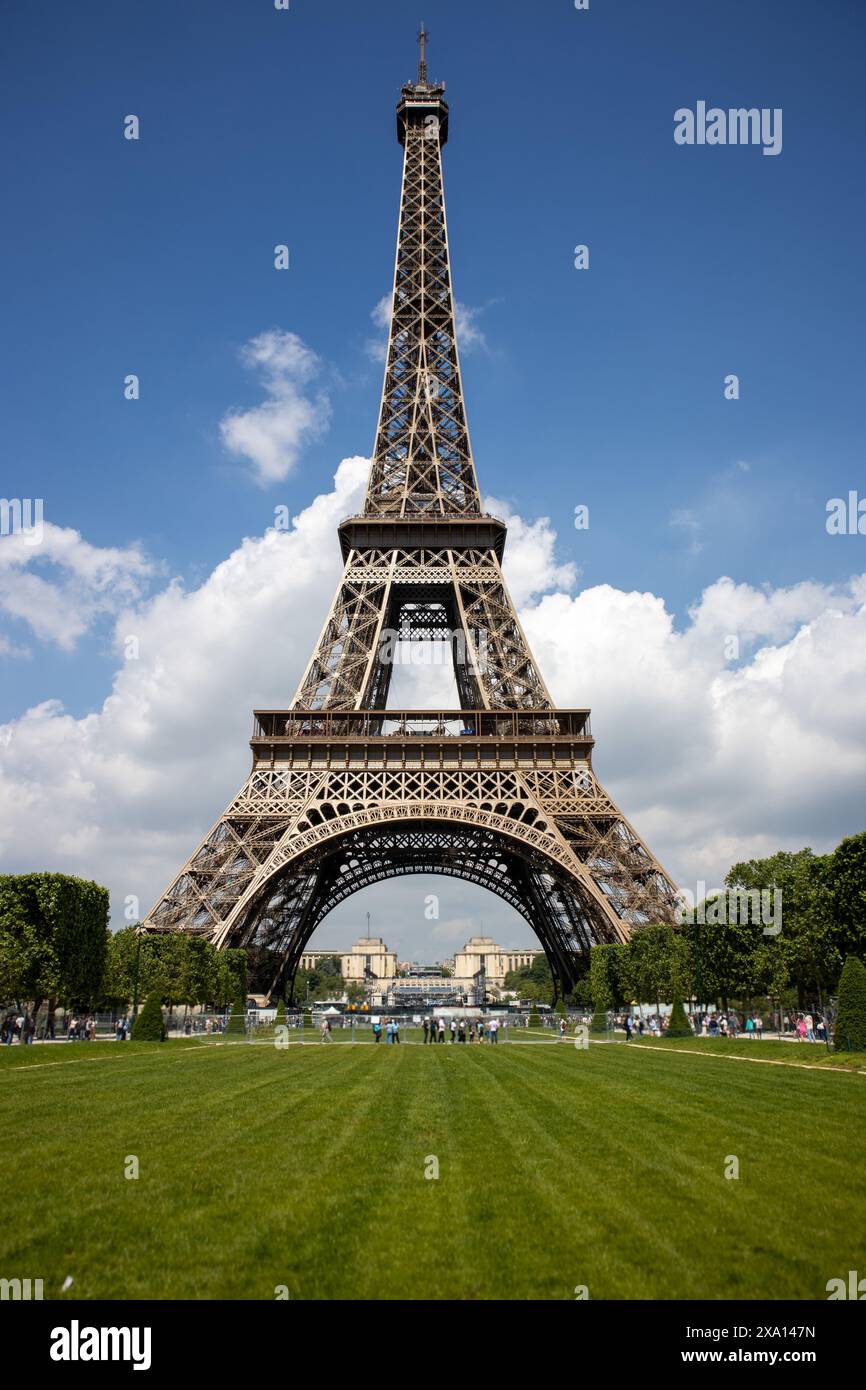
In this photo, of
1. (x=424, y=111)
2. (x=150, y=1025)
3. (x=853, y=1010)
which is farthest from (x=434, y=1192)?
(x=424, y=111)

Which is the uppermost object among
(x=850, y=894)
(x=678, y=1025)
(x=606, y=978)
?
(x=850, y=894)

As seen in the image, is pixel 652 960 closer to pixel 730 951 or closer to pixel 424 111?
pixel 730 951

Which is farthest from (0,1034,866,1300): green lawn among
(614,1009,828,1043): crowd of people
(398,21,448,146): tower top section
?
(398,21,448,146): tower top section

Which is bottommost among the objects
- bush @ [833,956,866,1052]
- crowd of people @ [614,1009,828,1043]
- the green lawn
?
crowd of people @ [614,1009,828,1043]

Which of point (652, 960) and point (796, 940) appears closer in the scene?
point (652, 960)

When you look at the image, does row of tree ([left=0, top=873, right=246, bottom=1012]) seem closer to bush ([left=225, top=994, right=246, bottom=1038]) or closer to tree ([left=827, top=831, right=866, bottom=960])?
bush ([left=225, top=994, right=246, bottom=1038])
